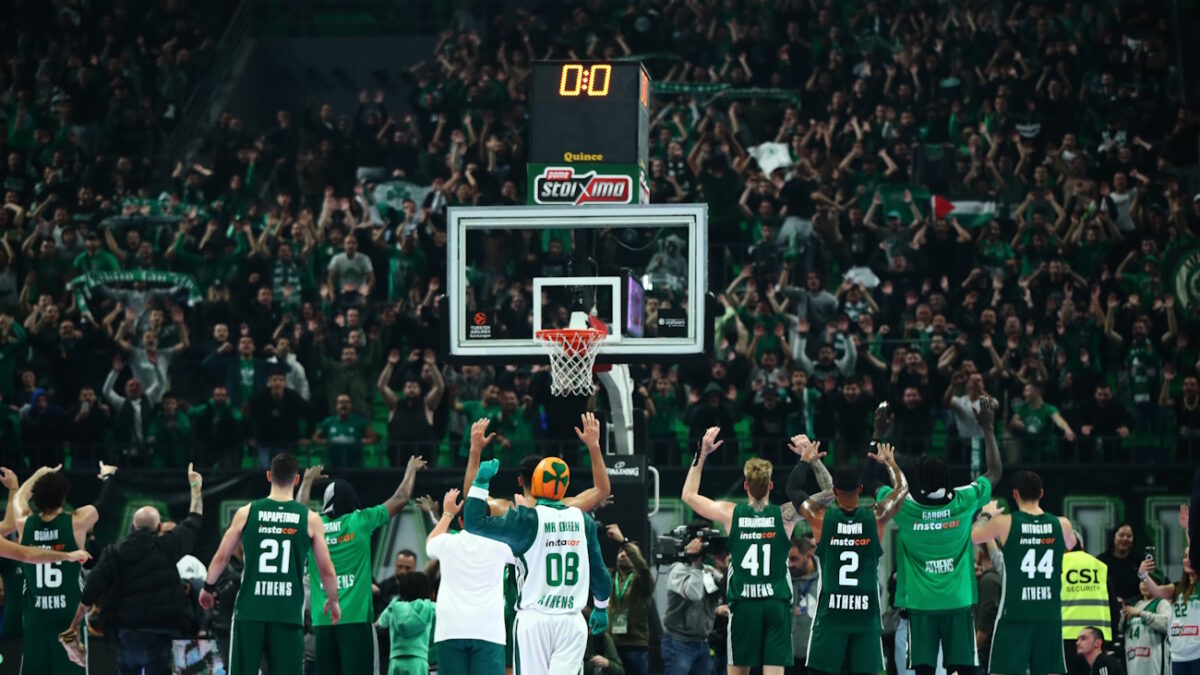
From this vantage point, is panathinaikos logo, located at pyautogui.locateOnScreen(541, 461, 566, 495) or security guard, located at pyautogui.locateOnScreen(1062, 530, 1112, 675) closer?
panathinaikos logo, located at pyautogui.locateOnScreen(541, 461, 566, 495)

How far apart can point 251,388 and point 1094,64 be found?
545 inches

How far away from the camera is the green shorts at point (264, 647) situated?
45.0ft

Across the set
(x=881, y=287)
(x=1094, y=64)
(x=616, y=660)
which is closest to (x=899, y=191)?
(x=881, y=287)

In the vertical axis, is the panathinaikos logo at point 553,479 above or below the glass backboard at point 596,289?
below

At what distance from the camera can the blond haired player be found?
48.1 feet

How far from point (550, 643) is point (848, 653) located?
2.46m

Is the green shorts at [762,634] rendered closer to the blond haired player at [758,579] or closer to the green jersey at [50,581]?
the blond haired player at [758,579]

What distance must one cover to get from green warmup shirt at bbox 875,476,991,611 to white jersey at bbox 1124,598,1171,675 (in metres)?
3.08

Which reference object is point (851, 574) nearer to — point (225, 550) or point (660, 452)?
point (225, 550)

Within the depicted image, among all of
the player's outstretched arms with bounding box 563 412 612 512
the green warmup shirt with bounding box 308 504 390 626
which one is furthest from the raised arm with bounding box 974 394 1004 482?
the green warmup shirt with bounding box 308 504 390 626

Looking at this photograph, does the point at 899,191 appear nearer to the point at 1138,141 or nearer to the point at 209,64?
the point at 1138,141

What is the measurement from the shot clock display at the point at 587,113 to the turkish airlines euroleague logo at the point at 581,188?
0.13 metres

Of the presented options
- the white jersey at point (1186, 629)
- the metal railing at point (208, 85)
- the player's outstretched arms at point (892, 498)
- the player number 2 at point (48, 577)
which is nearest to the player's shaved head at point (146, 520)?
the player number 2 at point (48, 577)

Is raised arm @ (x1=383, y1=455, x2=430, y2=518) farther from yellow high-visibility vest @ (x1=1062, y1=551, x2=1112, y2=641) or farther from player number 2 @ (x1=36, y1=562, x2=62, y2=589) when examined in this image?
yellow high-visibility vest @ (x1=1062, y1=551, x2=1112, y2=641)
